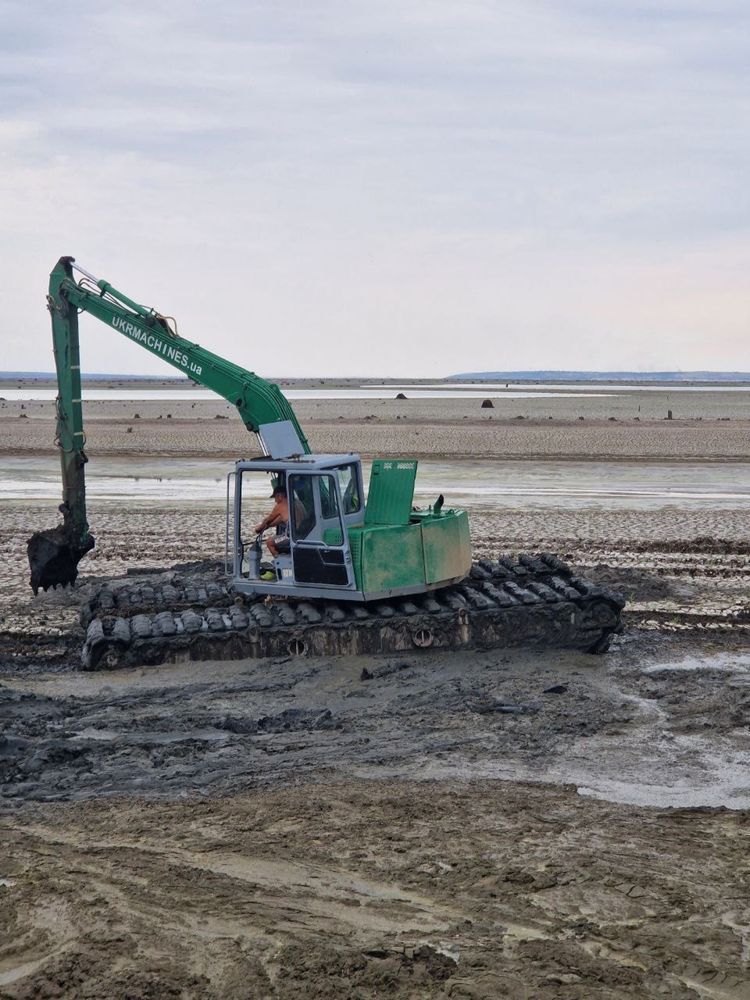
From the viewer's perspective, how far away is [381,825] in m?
8.60

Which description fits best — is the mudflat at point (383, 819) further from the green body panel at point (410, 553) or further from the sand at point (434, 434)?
the sand at point (434, 434)

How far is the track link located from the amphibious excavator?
15 millimetres

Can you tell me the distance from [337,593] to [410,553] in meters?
0.98

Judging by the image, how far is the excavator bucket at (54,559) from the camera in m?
17.2

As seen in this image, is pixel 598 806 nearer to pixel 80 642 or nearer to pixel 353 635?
pixel 353 635

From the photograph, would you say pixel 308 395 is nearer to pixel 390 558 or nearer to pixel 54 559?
pixel 54 559

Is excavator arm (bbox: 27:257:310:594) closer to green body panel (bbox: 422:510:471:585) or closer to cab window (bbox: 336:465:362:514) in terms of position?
cab window (bbox: 336:465:362:514)

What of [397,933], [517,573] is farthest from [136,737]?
[517,573]

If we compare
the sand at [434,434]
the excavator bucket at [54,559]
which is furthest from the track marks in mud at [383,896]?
the sand at [434,434]

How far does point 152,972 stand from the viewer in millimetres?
6520

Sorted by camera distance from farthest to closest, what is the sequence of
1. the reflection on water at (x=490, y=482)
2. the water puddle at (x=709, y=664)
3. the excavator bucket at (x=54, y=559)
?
the reflection on water at (x=490, y=482)
the excavator bucket at (x=54, y=559)
the water puddle at (x=709, y=664)

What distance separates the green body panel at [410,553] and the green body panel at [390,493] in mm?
159

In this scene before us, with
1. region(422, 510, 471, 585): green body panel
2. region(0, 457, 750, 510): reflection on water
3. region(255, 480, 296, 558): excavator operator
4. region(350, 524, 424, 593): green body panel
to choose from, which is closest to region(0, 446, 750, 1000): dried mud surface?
region(350, 524, 424, 593): green body panel

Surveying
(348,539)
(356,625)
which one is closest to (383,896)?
(356,625)
